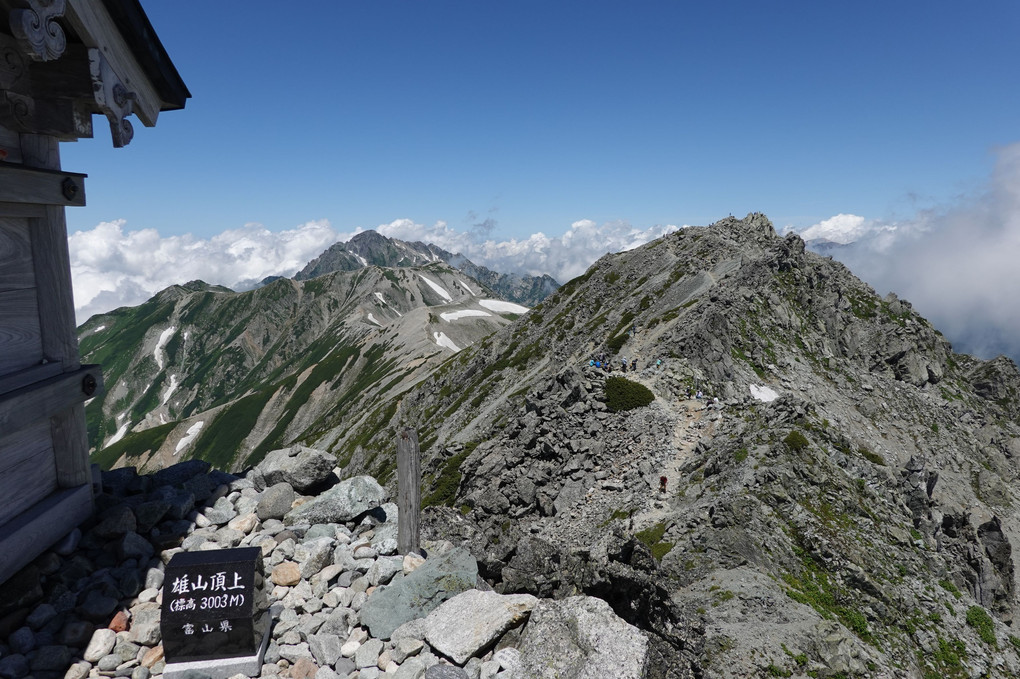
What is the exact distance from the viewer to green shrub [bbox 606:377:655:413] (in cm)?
3547

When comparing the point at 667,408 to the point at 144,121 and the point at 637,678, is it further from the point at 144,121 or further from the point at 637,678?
the point at 144,121

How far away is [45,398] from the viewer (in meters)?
8.10

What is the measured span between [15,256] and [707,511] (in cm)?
2319

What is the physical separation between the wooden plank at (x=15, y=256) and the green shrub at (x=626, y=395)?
31.6 m

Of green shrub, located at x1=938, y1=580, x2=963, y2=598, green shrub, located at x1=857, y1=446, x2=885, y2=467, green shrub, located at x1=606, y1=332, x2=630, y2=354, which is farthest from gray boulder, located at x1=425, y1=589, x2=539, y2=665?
green shrub, located at x1=606, y1=332, x2=630, y2=354

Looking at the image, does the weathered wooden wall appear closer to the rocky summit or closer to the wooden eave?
the wooden eave

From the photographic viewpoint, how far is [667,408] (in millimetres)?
34719

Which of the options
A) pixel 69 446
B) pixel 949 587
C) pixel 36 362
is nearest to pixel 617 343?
pixel 949 587

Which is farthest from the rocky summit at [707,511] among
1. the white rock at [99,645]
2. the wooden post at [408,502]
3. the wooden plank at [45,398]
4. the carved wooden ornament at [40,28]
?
the carved wooden ornament at [40,28]

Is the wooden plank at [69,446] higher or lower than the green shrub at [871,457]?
higher

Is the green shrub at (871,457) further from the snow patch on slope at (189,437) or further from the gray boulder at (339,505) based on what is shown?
the snow patch on slope at (189,437)

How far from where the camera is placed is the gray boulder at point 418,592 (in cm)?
862

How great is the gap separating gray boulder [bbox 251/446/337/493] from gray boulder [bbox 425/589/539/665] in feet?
17.6

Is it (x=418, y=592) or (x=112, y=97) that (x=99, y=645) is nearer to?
(x=418, y=592)
